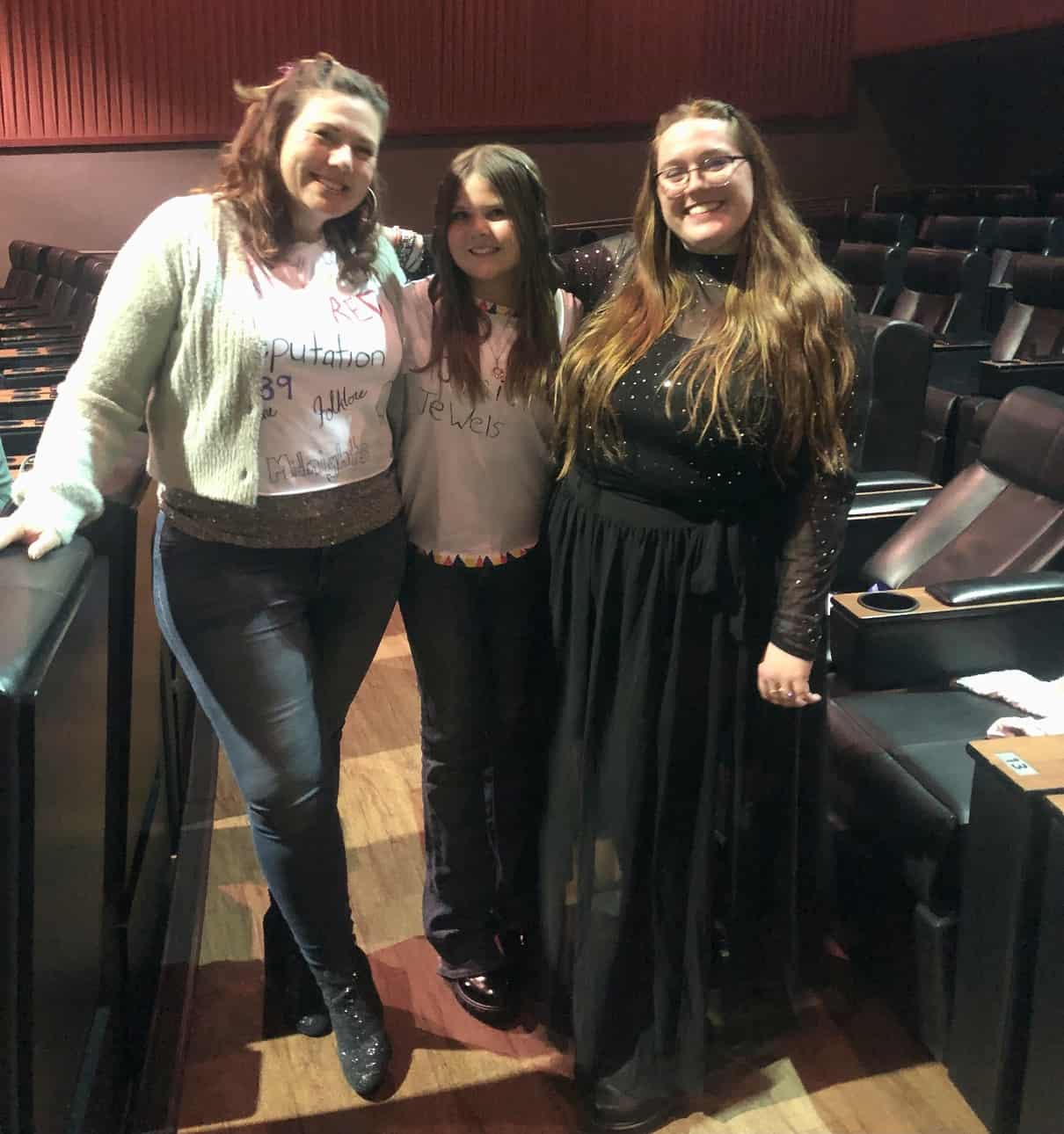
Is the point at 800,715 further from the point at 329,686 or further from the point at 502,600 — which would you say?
the point at 329,686

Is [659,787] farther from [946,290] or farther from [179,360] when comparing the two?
[946,290]

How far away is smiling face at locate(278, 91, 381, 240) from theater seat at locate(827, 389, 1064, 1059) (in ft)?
3.40

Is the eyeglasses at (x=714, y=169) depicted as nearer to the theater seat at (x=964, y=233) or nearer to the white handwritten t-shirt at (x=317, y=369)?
the white handwritten t-shirt at (x=317, y=369)

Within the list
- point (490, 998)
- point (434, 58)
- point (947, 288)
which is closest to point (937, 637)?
point (490, 998)

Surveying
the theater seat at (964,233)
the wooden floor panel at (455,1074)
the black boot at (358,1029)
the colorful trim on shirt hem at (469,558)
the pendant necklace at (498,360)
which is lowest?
the wooden floor panel at (455,1074)

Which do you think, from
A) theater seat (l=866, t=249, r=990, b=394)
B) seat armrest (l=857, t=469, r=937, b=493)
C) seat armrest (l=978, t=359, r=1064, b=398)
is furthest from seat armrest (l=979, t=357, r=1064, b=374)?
theater seat (l=866, t=249, r=990, b=394)

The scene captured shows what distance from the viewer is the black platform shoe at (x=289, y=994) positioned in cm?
158

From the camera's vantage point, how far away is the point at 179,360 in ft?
3.83

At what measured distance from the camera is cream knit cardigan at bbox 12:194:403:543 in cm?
→ 114

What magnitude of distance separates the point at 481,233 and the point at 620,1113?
44.0 inches

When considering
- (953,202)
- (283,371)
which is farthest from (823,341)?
(953,202)

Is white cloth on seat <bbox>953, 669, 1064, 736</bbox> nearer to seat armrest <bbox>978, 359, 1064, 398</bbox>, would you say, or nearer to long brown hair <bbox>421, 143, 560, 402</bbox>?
long brown hair <bbox>421, 143, 560, 402</bbox>

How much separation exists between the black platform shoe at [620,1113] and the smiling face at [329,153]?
115 centimetres

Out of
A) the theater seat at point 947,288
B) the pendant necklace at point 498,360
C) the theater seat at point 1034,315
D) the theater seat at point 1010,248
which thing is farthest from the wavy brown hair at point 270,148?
the theater seat at point 1010,248
